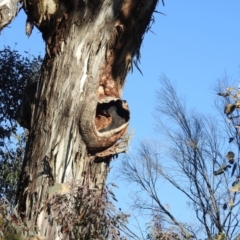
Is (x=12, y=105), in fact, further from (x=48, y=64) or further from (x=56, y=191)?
(x=56, y=191)

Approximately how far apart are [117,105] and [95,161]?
1.86ft

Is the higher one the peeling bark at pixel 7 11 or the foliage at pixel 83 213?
the peeling bark at pixel 7 11

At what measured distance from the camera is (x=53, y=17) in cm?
703

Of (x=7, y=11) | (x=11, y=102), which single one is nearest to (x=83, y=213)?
(x=7, y=11)

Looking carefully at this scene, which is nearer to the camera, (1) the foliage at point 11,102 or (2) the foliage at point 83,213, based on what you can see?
(2) the foliage at point 83,213

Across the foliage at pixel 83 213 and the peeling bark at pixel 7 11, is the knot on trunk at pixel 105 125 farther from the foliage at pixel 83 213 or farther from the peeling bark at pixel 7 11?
the foliage at pixel 83 213

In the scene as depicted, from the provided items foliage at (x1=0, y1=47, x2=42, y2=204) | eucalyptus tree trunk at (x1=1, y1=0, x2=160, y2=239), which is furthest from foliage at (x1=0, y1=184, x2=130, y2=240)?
foliage at (x1=0, y1=47, x2=42, y2=204)

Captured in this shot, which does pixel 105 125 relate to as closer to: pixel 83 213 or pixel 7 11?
pixel 7 11

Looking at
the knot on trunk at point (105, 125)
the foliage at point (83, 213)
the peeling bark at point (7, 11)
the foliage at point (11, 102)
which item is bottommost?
the foliage at point (83, 213)

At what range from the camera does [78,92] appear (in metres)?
6.68

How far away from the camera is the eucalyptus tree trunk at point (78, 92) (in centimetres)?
649

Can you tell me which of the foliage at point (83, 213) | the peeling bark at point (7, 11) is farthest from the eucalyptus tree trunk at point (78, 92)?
the foliage at point (83, 213)

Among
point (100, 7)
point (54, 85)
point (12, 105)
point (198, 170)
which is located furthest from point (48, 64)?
point (198, 170)

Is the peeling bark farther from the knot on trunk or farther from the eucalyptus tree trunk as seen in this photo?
the knot on trunk
